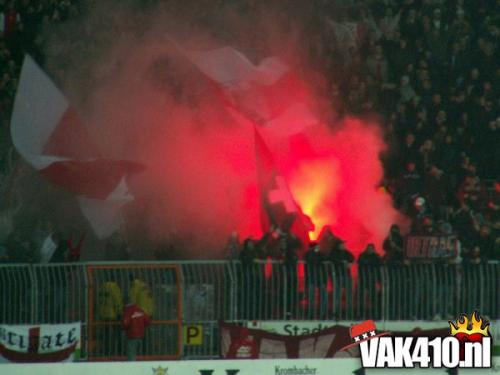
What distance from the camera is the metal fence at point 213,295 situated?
855 inches

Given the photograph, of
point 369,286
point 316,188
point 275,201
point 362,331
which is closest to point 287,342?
point 362,331

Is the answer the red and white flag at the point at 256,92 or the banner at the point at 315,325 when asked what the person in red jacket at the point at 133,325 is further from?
the red and white flag at the point at 256,92

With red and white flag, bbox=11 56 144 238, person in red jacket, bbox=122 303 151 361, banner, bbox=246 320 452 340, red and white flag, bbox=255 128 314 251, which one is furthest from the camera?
red and white flag, bbox=11 56 144 238

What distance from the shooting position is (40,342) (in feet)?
70.4

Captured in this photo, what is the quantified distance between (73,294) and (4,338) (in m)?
1.08

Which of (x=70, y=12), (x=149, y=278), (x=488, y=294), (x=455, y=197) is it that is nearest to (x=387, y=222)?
(x=455, y=197)

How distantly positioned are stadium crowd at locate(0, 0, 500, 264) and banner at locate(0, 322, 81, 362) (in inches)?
70.4

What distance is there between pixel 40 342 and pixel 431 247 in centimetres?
547

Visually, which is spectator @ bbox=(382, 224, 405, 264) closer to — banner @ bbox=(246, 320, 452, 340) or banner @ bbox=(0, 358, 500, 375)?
banner @ bbox=(246, 320, 452, 340)

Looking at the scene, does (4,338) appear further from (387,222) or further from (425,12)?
(425,12)

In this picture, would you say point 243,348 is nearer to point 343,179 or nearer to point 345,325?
point 345,325

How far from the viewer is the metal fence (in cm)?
2172

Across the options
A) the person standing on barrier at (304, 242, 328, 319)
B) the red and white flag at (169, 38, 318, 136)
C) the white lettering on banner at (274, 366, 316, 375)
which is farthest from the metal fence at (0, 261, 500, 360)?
the red and white flag at (169, 38, 318, 136)

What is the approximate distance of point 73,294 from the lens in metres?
21.7
